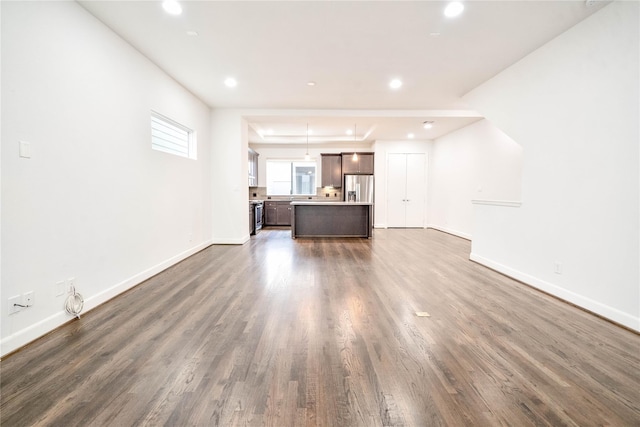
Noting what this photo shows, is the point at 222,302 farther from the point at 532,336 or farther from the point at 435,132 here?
the point at 435,132

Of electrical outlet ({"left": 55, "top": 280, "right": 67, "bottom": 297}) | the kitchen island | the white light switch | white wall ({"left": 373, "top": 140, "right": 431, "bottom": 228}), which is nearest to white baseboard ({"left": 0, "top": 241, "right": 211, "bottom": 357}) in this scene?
electrical outlet ({"left": 55, "top": 280, "right": 67, "bottom": 297})

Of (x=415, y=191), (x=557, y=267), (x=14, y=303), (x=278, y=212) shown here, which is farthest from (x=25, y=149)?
(x=415, y=191)

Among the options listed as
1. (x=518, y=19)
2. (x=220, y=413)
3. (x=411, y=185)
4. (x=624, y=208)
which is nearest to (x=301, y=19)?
(x=518, y=19)

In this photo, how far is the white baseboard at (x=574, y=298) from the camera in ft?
7.73

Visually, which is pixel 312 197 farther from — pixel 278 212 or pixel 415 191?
pixel 415 191

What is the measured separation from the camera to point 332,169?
9.03m

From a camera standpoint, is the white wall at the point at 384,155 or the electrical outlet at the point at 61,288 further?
the white wall at the point at 384,155

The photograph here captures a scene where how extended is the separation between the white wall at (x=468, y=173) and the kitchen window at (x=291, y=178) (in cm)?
392

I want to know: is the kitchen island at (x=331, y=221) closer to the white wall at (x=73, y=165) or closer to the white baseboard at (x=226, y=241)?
the white baseboard at (x=226, y=241)

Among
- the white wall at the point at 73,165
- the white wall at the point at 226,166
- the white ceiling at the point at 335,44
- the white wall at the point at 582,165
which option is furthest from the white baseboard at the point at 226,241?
the white wall at the point at 582,165

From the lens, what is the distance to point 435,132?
7.56 metres

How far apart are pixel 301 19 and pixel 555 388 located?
3539 mm

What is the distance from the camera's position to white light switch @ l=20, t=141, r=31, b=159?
2.02m

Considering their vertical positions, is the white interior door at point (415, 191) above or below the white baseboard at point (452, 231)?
above
